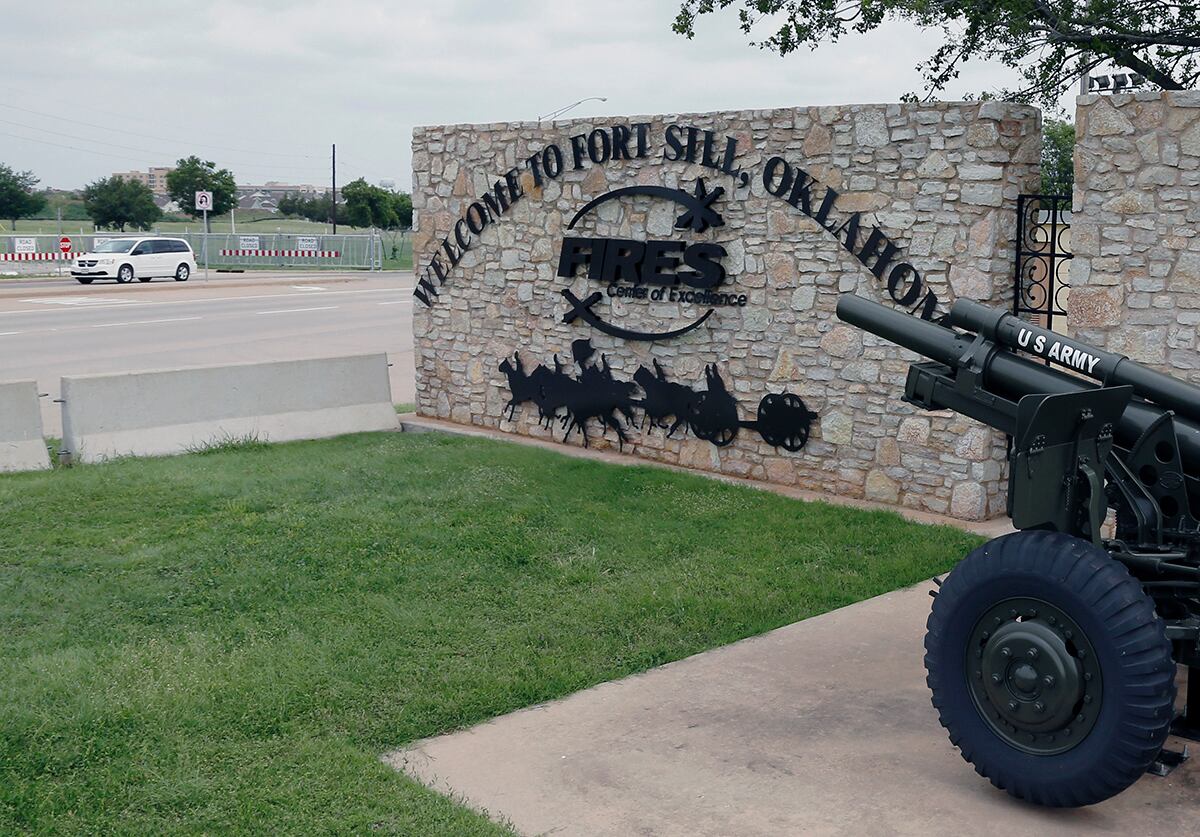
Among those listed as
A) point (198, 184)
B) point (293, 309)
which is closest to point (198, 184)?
point (198, 184)

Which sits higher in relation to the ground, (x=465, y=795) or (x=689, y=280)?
(x=689, y=280)

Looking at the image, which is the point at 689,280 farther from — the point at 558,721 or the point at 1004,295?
the point at 558,721

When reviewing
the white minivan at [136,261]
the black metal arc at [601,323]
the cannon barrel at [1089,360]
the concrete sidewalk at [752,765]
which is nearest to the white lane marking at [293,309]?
the white minivan at [136,261]

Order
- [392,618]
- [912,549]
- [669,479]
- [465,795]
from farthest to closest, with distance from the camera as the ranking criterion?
[669,479] → [912,549] → [392,618] → [465,795]

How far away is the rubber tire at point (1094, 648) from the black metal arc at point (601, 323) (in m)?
6.47

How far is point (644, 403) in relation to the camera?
12.0 meters

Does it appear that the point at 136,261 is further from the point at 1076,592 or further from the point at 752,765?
the point at 1076,592

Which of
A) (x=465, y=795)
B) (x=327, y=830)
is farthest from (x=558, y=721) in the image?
(x=327, y=830)

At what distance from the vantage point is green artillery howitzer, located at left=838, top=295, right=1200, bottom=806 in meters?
4.73

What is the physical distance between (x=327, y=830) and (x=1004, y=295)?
6776mm

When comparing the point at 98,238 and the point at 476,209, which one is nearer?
the point at 476,209

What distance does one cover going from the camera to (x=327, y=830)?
475 centimetres

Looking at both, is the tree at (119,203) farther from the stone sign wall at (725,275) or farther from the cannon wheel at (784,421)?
the cannon wheel at (784,421)

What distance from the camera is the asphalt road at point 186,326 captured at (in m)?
19.3
